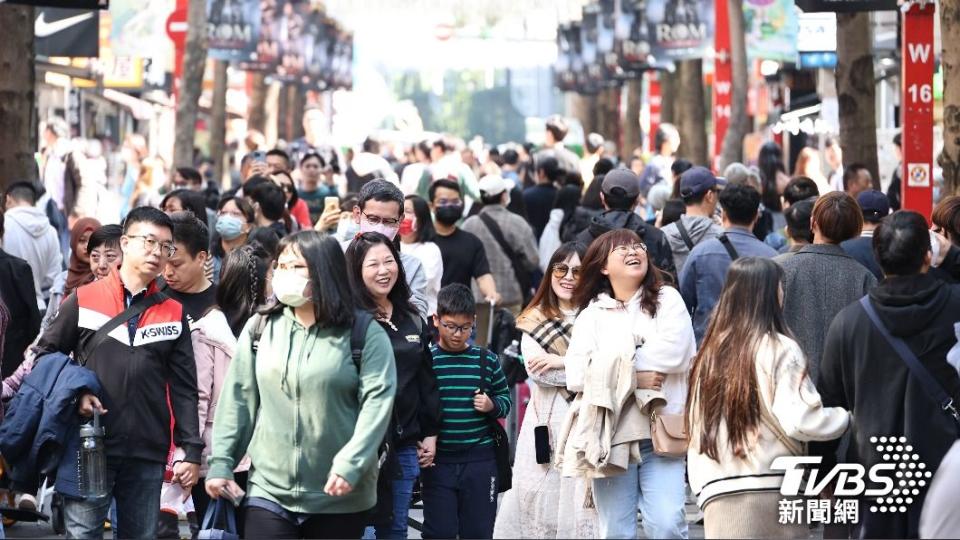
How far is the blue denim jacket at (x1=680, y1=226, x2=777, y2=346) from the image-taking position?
11.1m

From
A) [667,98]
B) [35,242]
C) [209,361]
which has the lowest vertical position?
[209,361]

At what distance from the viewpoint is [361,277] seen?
8.66 meters

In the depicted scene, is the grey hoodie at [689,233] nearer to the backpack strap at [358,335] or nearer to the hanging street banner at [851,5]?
the hanging street banner at [851,5]

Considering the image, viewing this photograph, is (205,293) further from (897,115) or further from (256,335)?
(897,115)

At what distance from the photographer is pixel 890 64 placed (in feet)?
100

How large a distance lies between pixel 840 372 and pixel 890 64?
23.2 metres

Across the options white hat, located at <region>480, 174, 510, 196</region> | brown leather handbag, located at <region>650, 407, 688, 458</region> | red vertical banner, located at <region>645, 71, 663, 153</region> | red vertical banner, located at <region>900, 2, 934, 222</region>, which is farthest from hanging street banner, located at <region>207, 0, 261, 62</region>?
brown leather handbag, located at <region>650, 407, 688, 458</region>

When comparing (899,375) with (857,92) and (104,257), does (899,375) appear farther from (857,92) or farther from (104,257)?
(857,92)

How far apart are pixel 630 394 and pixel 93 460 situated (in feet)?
7.62

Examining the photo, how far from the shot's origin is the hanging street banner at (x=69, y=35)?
75.5 feet

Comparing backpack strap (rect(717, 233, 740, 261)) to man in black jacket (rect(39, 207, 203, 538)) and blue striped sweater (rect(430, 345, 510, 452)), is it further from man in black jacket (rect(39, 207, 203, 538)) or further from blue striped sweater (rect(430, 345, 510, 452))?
man in black jacket (rect(39, 207, 203, 538))

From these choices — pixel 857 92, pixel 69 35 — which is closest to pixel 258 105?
pixel 69 35

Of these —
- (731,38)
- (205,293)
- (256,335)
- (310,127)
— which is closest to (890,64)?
(731,38)

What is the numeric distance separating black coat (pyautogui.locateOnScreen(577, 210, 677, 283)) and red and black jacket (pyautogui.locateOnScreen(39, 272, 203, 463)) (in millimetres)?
4203
